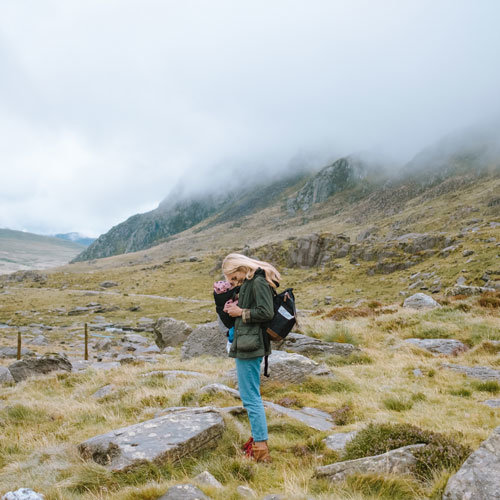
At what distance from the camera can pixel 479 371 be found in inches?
434

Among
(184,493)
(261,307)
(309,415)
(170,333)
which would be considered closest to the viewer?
(184,493)

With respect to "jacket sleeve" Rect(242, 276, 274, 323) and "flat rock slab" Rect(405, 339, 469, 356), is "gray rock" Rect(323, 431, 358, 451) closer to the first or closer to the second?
"jacket sleeve" Rect(242, 276, 274, 323)

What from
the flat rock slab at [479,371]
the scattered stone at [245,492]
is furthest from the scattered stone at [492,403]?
the scattered stone at [245,492]

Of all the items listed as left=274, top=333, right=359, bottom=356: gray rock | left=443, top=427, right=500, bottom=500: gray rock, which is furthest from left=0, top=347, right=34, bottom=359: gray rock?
left=443, top=427, right=500, bottom=500: gray rock

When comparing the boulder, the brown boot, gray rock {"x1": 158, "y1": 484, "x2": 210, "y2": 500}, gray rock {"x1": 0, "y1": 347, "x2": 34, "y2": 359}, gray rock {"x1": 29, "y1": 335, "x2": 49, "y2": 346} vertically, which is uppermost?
gray rock {"x1": 158, "y1": 484, "x2": 210, "y2": 500}

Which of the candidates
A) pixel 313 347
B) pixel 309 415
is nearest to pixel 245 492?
pixel 309 415

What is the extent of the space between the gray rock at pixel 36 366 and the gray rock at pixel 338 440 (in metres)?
14.5

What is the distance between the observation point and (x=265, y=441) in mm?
5695

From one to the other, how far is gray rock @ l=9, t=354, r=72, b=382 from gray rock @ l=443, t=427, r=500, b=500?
667 inches

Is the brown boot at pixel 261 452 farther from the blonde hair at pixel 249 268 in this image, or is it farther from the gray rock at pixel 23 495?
the gray rock at pixel 23 495

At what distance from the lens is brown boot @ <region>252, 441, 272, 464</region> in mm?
5539

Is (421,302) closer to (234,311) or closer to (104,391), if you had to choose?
(104,391)

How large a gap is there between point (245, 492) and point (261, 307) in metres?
2.40

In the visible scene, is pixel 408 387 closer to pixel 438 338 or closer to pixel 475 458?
pixel 475 458
